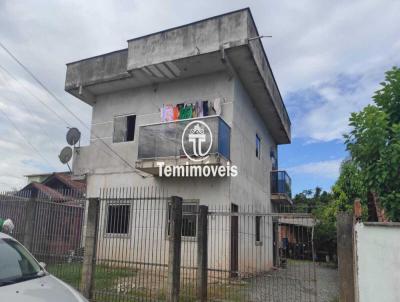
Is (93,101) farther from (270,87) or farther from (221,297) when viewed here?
(221,297)

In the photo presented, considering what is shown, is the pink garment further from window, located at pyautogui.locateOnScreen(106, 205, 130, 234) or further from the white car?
the white car

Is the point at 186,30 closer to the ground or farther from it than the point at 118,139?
farther from it

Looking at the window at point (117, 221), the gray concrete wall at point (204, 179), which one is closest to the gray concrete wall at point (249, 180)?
the gray concrete wall at point (204, 179)

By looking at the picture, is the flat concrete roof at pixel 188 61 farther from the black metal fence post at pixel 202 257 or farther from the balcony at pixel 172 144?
the black metal fence post at pixel 202 257

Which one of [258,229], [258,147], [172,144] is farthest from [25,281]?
[258,147]

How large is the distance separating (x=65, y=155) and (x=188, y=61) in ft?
21.7

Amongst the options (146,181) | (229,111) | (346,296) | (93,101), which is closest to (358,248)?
(346,296)

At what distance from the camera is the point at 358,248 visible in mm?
5441

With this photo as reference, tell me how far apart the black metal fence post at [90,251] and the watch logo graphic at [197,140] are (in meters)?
3.94

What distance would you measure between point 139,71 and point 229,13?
4.02 metres

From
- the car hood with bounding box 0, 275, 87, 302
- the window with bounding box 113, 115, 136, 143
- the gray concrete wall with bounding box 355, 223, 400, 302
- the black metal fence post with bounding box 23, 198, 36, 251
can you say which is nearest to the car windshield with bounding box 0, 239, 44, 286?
the car hood with bounding box 0, 275, 87, 302

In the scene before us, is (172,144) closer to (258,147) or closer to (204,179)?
(204,179)

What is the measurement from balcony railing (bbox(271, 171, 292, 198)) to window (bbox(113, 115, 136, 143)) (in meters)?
8.06

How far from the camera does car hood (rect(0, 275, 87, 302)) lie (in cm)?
354
